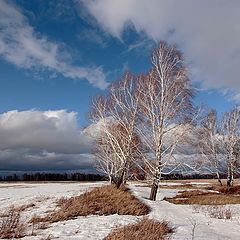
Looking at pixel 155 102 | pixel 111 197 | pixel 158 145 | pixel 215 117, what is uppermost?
pixel 215 117

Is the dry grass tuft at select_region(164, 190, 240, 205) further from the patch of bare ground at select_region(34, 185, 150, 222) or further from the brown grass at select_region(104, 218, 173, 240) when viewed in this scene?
the brown grass at select_region(104, 218, 173, 240)

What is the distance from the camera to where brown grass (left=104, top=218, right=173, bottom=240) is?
9539mm

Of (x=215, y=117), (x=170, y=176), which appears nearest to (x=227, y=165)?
(x=215, y=117)

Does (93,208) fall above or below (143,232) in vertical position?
above

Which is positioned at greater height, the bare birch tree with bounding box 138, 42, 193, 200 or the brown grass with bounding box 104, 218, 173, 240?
the bare birch tree with bounding box 138, 42, 193, 200

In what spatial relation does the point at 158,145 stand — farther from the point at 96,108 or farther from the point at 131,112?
the point at 96,108

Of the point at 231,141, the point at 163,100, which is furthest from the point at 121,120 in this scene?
the point at 231,141

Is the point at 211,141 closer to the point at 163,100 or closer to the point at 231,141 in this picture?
the point at 231,141

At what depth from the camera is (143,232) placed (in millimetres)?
10438

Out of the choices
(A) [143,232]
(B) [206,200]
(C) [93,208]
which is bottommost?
(A) [143,232]

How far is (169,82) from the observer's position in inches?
990

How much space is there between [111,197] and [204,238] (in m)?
9.91

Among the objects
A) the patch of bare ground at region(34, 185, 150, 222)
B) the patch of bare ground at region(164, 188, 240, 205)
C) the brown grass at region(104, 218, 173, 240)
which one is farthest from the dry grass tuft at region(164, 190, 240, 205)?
the brown grass at region(104, 218, 173, 240)

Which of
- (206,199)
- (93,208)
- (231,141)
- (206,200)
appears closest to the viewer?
(93,208)
